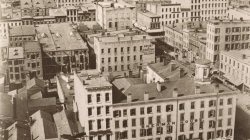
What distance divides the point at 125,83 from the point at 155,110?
44.2 ft

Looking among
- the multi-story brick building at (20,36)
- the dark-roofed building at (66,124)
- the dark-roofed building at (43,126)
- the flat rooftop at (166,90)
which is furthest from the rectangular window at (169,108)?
the multi-story brick building at (20,36)

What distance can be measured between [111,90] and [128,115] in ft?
24.6

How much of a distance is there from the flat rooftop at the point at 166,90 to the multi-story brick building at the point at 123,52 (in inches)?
1585

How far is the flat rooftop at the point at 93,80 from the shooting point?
90188 millimetres

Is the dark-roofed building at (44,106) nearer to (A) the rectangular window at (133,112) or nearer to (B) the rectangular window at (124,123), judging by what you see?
(B) the rectangular window at (124,123)

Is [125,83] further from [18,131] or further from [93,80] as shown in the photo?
[18,131]

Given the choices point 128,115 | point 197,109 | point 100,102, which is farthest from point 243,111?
point 100,102

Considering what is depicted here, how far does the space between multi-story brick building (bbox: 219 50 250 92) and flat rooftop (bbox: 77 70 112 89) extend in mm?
55150

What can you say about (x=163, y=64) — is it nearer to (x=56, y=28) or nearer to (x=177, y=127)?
(x=177, y=127)

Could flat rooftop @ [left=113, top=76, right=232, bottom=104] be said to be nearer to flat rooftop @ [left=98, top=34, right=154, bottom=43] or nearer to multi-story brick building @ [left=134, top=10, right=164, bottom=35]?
flat rooftop @ [left=98, top=34, right=154, bottom=43]

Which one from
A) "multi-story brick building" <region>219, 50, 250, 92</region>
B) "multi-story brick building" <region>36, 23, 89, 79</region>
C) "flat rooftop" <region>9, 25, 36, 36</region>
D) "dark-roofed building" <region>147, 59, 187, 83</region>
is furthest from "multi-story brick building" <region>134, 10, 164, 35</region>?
"dark-roofed building" <region>147, 59, 187, 83</region>

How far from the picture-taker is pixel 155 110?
308 ft

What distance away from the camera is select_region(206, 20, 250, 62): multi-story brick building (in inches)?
5719

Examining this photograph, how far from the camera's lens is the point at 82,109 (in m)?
95.6
